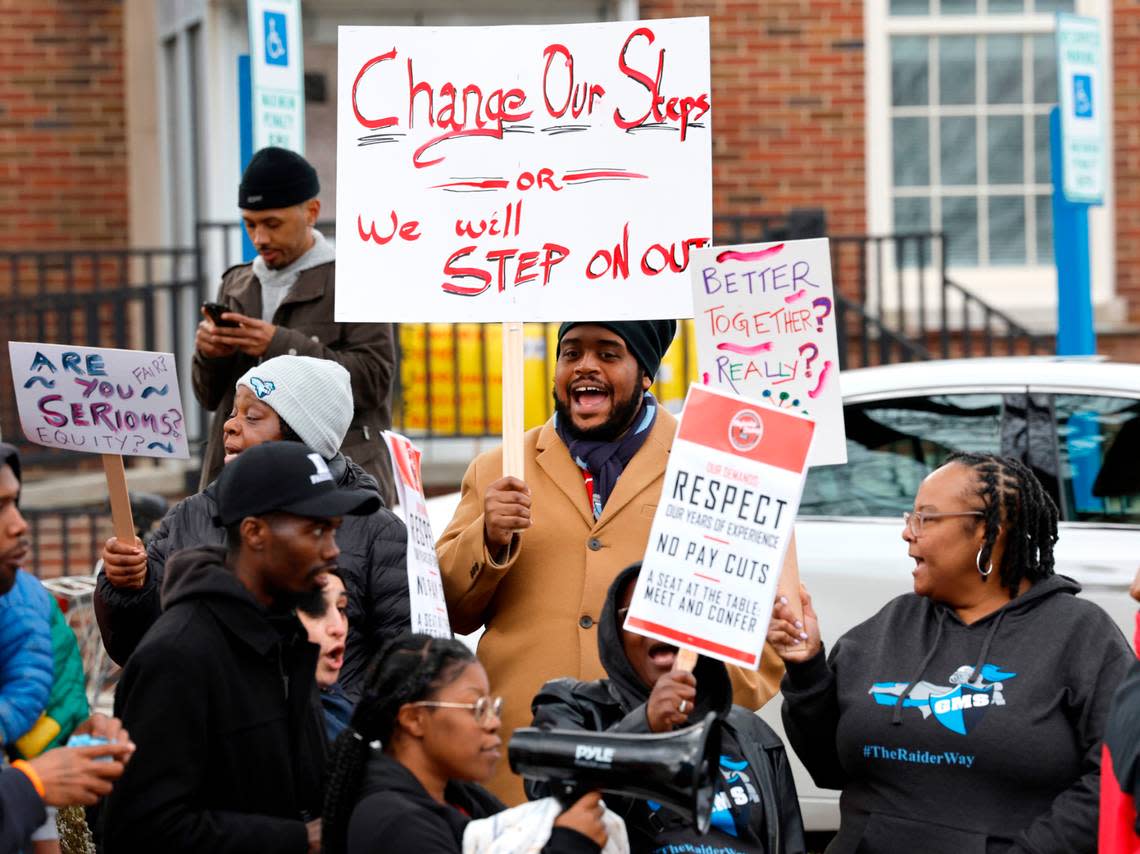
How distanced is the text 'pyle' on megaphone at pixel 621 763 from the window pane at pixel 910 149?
9.31 metres

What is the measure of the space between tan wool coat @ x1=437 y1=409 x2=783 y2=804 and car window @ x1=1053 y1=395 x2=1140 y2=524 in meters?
2.24

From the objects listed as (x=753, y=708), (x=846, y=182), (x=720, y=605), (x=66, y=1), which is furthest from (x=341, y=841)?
(x=66, y=1)

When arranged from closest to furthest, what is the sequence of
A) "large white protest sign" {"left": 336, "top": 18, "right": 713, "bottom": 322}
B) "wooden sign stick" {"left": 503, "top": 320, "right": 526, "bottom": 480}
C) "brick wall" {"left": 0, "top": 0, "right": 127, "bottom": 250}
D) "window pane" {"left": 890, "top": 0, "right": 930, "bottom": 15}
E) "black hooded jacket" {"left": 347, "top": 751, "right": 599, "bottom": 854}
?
"black hooded jacket" {"left": 347, "top": 751, "right": 599, "bottom": 854}
"wooden sign stick" {"left": 503, "top": 320, "right": 526, "bottom": 480}
"large white protest sign" {"left": 336, "top": 18, "right": 713, "bottom": 322}
"window pane" {"left": 890, "top": 0, "right": 930, "bottom": 15}
"brick wall" {"left": 0, "top": 0, "right": 127, "bottom": 250}

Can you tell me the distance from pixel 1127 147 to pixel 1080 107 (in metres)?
3.75

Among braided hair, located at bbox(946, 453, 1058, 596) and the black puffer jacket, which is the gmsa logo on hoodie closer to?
braided hair, located at bbox(946, 453, 1058, 596)

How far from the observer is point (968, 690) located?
398cm

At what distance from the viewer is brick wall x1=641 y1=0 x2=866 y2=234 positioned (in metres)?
11.9

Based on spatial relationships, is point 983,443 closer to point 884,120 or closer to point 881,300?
point 881,300

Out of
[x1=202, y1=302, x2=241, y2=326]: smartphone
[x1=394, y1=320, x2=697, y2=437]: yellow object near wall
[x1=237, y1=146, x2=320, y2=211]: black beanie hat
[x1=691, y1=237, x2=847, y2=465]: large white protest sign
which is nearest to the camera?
[x1=691, y1=237, x2=847, y2=465]: large white protest sign

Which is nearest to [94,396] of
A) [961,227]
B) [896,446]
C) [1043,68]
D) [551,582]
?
[551,582]

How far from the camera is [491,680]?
172 inches

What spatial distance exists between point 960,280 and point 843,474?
6134 millimetres

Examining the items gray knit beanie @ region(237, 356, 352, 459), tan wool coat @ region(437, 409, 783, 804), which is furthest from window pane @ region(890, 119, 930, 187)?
gray knit beanie @ region(237, 356, 352, 459)

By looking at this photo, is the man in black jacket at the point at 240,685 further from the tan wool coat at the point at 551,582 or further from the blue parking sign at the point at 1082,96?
the blue parking sign at the point at 1082,96
